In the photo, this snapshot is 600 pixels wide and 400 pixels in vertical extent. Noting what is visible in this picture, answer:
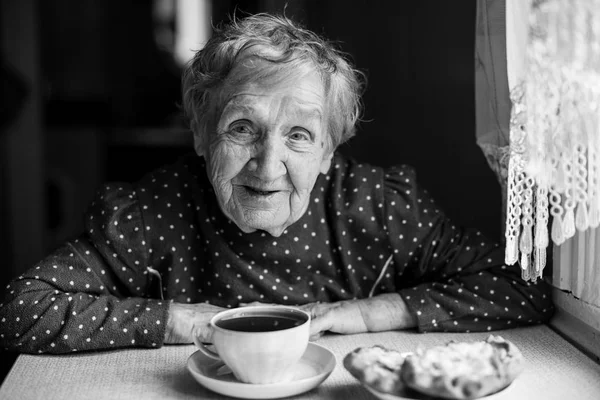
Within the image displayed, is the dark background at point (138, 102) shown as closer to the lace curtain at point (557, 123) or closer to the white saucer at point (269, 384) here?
the lace curtain at point (557, 123)

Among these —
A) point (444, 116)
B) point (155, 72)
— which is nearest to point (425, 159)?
point (444, 116)

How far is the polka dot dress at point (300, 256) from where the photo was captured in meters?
1.32

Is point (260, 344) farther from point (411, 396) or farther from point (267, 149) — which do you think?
point (267, 149)

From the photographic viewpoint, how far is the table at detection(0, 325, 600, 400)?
1.00m

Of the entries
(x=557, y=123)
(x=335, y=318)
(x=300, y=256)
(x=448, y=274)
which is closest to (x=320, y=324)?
(x=335, y=318)

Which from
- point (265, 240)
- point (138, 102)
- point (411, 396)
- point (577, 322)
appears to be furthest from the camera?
point (138, 102)

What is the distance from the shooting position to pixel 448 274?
1.42 m

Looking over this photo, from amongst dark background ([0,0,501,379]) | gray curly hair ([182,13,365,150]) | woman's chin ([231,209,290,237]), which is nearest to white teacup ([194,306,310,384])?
woman's chin ([231,209,290,237])

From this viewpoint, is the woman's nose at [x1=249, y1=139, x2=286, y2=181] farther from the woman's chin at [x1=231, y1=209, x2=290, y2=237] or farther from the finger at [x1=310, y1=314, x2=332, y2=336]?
the finger at [x1=310, y1=314, x2=332, y2=336]

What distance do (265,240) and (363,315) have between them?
0.25m

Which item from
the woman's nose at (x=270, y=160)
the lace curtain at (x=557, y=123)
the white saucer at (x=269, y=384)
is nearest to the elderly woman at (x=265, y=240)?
the woman's nose at (x=270, y=160)

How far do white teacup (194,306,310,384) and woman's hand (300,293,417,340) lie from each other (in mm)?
→ 273

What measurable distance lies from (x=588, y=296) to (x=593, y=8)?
478mm

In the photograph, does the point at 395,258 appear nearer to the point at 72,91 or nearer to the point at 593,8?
the point at 593,8
